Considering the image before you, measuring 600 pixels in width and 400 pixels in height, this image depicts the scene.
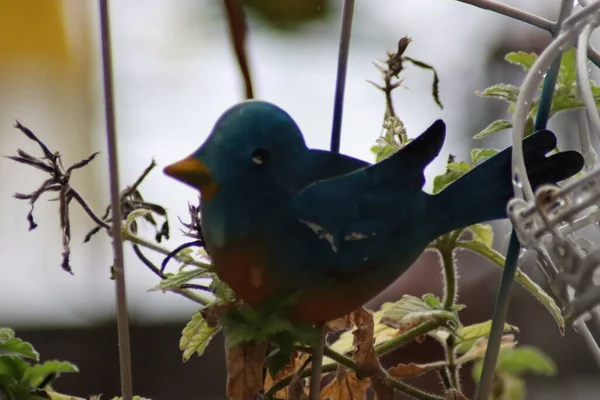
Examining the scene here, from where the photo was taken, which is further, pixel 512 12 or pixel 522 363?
pixel 522 363

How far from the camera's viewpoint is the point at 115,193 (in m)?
0.33

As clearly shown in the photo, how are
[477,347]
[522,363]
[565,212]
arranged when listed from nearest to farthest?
[565,212] < [477,347] < [522,363]

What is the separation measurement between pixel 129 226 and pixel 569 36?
10.4 inches

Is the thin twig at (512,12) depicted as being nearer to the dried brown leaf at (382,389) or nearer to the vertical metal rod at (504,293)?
the vertical metal rod at (504,293)

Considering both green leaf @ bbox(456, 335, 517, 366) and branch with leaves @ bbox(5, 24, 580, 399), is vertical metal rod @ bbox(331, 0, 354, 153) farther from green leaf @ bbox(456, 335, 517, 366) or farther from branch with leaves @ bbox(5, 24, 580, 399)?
green leaf @ bbox(456, 335, 517, 366)

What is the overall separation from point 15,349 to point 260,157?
18 centimetres

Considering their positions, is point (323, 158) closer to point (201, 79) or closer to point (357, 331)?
point (357, 331)

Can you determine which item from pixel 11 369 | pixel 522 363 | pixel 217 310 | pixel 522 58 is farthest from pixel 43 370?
pixel 522 363

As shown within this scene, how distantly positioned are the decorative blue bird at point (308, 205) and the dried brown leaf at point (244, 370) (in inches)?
0.9

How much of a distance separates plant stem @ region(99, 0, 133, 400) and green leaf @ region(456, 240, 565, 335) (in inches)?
8.2

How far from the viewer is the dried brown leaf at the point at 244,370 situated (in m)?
0.34

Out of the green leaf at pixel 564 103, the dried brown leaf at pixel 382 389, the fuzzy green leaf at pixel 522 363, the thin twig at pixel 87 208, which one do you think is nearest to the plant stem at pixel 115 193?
the thin twig at pixel 87 208

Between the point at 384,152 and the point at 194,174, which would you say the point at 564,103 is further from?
the point at 194,174

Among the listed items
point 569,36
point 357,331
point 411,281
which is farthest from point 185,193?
point 569,36
